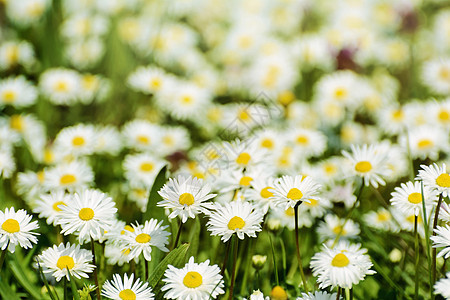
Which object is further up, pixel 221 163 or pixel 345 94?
pixel 345 94

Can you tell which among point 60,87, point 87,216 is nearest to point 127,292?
point 87,216

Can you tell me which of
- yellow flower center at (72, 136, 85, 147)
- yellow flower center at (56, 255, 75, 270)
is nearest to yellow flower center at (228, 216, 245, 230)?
yellow flower center at (56, 255, 75, 270)

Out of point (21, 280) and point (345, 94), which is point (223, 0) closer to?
point (345, 94)

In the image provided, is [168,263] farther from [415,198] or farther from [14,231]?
[415,198]

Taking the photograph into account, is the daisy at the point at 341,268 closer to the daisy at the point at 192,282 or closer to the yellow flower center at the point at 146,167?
the daisy at the point at 192,282

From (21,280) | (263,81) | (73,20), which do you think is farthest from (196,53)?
(21,280)
